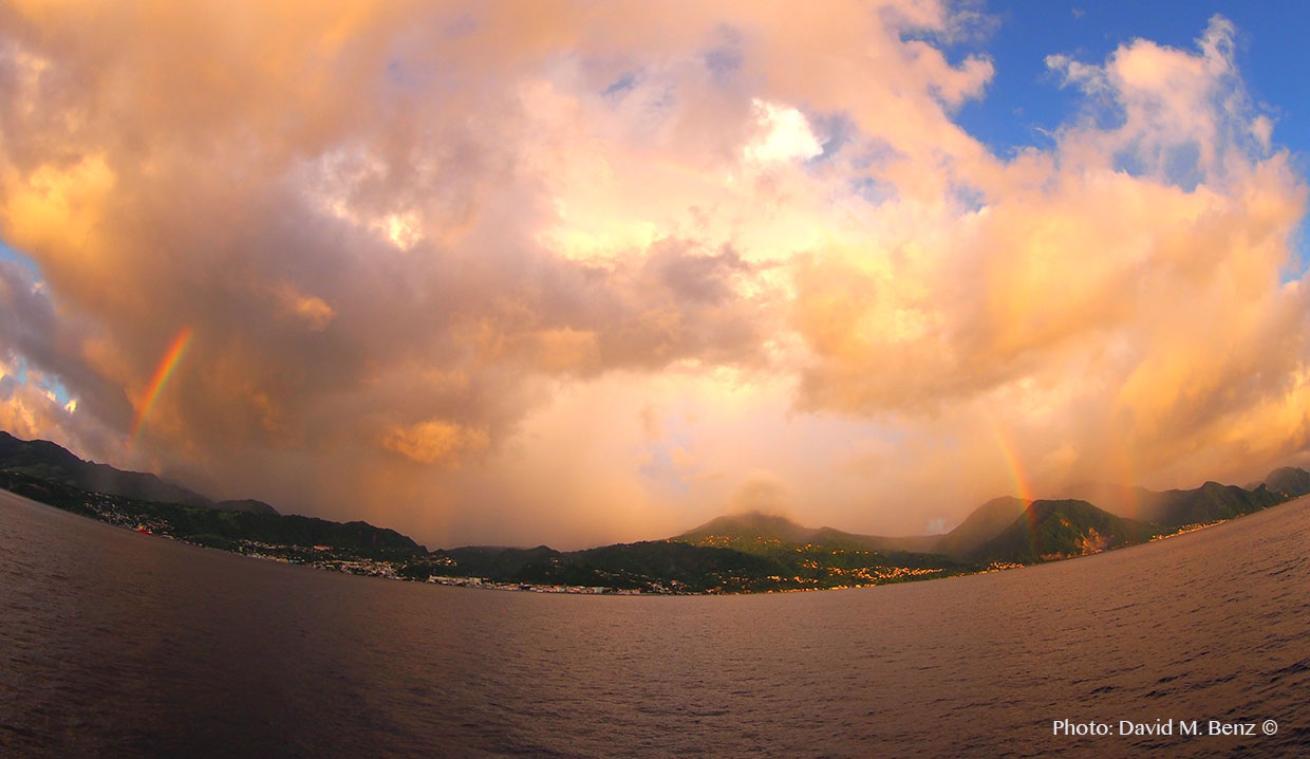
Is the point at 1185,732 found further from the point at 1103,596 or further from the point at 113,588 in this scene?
the point at 113,588

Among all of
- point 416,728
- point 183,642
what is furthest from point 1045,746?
point 183,642

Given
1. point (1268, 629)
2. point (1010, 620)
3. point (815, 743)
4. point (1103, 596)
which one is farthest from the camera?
point (1103, 596)

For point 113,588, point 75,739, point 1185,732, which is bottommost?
point 113,588

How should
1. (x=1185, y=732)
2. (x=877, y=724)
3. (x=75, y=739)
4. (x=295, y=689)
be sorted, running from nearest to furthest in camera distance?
(x=75, y=739) → (x=1185, y=732) → (x=877, y=724) → (x=295, y=689)

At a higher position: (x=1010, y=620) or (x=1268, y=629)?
(x=1268, y=629)

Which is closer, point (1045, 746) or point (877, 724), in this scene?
point (1045, 746)

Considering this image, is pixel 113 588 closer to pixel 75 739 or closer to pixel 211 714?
pixel 211 714

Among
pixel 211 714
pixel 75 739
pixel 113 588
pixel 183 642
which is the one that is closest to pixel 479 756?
pixel 211 714
